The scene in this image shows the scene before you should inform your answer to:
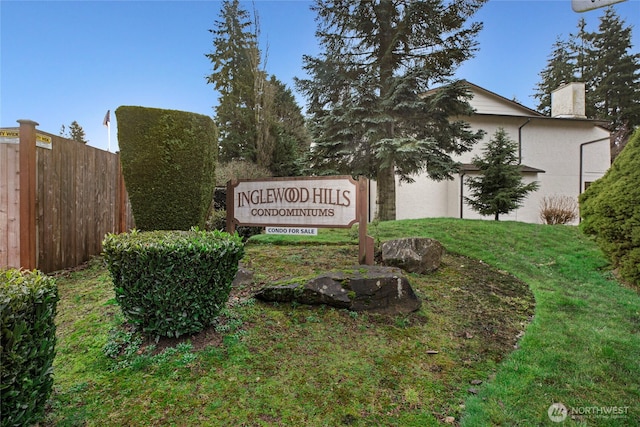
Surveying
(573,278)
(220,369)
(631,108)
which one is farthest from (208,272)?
(631,108)

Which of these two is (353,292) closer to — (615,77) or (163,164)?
(163,164)

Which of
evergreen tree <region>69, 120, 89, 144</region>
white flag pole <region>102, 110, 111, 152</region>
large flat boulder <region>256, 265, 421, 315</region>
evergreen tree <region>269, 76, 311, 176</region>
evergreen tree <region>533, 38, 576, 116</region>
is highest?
evergreen tree <region>533, 38, 576, 116</region>

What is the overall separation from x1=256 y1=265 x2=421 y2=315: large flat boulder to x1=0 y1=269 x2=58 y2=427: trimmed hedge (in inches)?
73.6

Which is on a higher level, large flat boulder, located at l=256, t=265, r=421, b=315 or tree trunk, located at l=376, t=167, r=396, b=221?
tree trunk, located at l=376, t=167, r=396, b=221

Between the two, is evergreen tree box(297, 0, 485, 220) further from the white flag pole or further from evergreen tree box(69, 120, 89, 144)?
evergreen tree box(69, 120, 89, 144)

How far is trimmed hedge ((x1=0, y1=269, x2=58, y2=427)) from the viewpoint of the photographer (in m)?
1.51

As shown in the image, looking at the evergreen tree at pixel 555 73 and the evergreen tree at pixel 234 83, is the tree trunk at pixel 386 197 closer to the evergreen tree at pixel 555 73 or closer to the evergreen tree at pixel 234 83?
the evergreen tree at pixel 234 83

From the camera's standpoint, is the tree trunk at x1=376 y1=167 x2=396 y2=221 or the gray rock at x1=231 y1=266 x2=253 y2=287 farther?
the tree trunk at x1=376 y1=167 x2=396 y2=221

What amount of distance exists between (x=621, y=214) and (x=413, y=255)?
3.22 m

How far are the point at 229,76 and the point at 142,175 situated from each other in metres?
17.9

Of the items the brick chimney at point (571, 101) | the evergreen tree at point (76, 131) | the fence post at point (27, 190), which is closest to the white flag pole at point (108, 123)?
the fence post at point (27, 190)

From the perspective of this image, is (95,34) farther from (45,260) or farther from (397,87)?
(397,87)

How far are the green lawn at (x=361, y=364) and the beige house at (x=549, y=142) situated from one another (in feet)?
35.1

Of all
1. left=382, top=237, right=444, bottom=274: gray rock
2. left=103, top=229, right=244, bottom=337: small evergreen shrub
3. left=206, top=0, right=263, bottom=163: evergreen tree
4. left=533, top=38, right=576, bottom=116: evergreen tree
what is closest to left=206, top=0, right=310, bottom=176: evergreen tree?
left=206, top=0, right=263, bottom=163: evergreen tree
